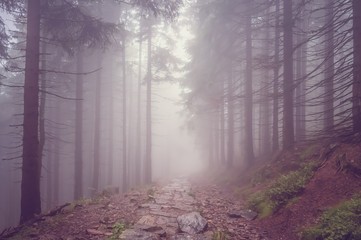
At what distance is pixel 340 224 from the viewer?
18.1ft

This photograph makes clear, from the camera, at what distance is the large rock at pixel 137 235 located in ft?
19.7

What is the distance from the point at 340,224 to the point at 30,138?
8.89 m

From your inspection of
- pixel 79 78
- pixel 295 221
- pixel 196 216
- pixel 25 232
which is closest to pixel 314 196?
pixel 295 221

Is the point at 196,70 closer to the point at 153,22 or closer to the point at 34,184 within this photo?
the point at 153,22

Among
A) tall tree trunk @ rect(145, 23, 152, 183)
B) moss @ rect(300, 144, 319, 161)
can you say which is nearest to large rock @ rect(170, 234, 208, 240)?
moss @ rect(300, 144, 319, 161)

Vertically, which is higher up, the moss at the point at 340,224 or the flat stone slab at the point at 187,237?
the moss at the point at 340,224

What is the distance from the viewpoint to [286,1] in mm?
12719

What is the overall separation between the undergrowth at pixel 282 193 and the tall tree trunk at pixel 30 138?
7206mm

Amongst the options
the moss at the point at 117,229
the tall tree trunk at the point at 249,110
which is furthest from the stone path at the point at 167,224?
the tall tree trunk at the point at 249,110

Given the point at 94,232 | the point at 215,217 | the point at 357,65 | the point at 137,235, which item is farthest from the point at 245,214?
the point at 357,65

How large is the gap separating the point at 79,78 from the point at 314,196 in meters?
15.7

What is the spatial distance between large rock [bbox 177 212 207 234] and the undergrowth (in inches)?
87.5

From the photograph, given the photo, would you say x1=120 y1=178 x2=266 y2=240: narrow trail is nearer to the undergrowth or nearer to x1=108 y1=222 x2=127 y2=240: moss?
x1=108 y1=222 x2=127 y2=240: moss

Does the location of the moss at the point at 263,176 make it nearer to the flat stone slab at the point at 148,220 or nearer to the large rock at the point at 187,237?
the flat stone slab at the point at 148,220
